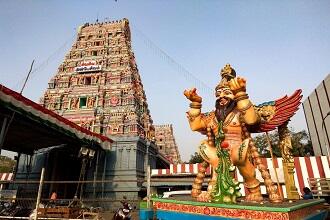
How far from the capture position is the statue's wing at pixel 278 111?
19.1 feet

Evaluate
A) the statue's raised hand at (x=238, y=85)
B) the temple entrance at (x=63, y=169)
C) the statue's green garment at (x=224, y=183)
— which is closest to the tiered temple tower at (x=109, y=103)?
the temple entrance at (x=63, y=169)

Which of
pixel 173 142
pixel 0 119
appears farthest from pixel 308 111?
pixel 173 142

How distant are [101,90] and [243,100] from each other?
18.4 meters

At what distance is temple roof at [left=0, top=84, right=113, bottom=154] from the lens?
933 cm

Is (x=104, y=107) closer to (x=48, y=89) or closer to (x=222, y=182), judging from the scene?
(x=48, y=89)

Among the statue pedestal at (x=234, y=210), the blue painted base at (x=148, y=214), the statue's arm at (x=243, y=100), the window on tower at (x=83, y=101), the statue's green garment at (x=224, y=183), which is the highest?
the window on tower at (x=83, y=101)

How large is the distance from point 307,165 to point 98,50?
20808mm

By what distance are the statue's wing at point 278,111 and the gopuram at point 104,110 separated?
481 inches

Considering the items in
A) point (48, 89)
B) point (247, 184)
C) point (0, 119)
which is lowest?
point (247, 184)

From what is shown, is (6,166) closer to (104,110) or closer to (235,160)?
(104,110)

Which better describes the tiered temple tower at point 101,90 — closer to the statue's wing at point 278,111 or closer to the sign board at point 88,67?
the sign board at point 88,67

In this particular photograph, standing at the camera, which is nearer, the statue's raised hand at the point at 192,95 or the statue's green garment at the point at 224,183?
the statue's green garment at the point at 224,183

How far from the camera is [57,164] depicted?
18.6 metres

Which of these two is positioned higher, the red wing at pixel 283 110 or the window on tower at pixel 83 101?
the window on tower at pixel 83 101
